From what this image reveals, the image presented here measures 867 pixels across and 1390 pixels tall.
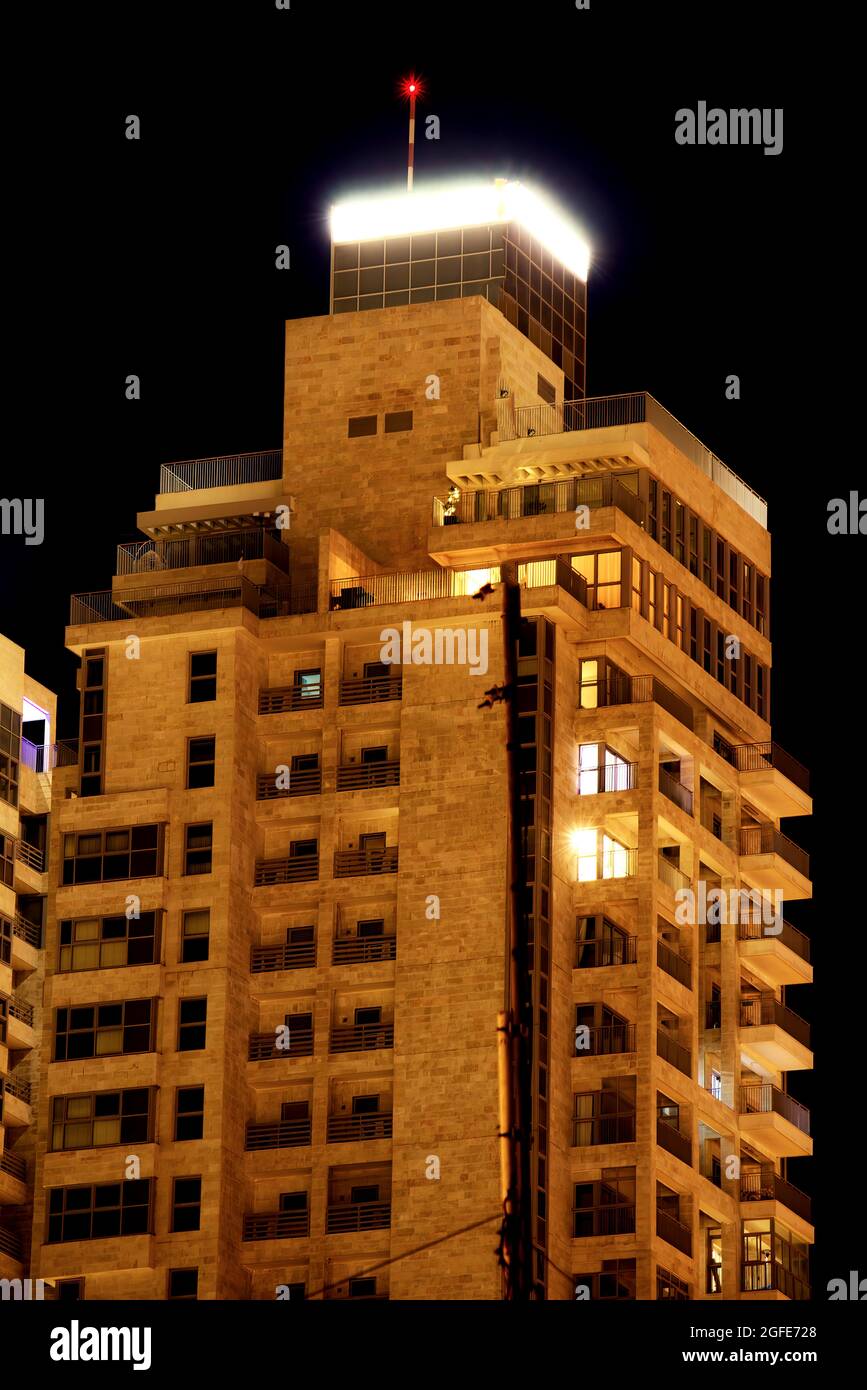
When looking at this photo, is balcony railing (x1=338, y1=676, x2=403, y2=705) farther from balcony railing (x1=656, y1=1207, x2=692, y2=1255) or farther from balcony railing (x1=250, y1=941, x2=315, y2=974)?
balcony railing (x1=656, y1=1207, x2=692, y2=1255)

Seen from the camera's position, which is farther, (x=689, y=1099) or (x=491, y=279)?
(x=491, y=279)

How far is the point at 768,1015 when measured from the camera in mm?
156000

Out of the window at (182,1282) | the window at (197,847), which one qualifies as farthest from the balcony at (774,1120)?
the window at (182,1282)

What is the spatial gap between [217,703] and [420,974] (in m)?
13.6

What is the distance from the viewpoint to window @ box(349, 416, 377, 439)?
159750 mm

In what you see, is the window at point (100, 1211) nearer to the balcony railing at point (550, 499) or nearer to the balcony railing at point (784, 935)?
the balcony railing at point (784, 935)

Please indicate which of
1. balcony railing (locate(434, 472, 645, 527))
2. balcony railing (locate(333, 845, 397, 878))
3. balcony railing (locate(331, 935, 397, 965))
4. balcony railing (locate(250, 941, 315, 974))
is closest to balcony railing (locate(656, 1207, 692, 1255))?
balcony railing (locate(331, 935, 397, 965))

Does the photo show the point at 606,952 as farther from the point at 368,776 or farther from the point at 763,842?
the point at 763,842

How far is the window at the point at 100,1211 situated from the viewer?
14475 centimetres

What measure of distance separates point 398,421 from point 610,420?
8.32 m
